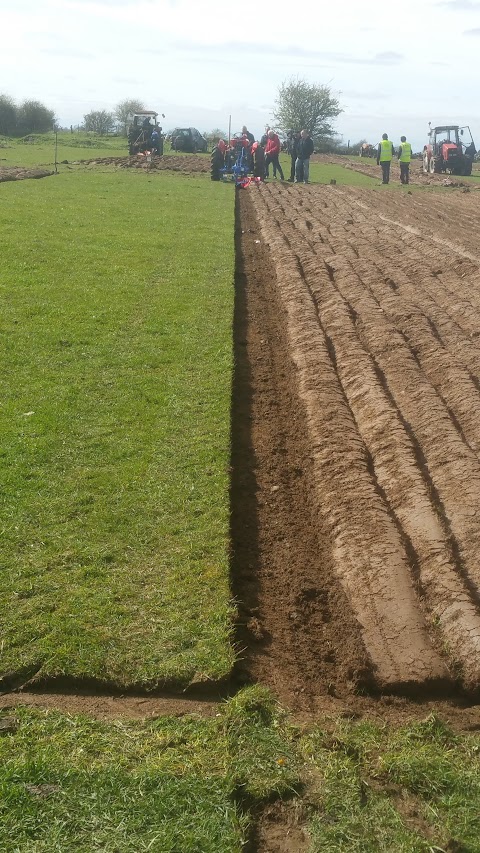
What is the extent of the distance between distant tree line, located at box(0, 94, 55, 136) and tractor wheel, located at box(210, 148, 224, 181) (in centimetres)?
4068

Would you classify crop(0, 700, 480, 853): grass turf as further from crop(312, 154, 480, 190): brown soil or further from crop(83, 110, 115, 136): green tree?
crop(83, 110, 115, 136): green tree

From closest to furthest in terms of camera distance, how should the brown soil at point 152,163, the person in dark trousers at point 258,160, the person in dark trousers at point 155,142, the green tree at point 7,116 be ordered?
the person in dark trousers at point 258,160, the brown soil at point 152,163, the person in dark trousers at point 155,142, the green tree at point 7,116

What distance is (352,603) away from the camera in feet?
15.4

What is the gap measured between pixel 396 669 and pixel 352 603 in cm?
60

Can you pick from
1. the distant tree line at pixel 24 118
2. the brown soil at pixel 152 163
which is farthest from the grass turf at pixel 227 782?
the distant tree line at pixel 24 118

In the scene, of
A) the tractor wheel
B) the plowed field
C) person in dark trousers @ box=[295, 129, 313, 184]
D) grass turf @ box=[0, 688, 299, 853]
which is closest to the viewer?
grass turf @ box=[0, 688, 299, 853]

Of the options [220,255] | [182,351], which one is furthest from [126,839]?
[220,255]

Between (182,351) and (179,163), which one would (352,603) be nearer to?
(182,351)

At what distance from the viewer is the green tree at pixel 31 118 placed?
65812 mm

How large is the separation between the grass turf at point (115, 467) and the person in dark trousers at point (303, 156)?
596 inches

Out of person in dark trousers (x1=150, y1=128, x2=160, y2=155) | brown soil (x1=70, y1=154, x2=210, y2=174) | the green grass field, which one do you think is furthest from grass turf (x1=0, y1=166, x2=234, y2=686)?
person in dark trousers (x1=150, y1=128, x2=160, y2=155)

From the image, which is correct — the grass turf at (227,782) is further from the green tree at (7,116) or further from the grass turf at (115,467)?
the green tree at (7,116)

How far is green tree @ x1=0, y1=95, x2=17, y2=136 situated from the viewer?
64137 mm

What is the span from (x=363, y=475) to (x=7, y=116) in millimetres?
66772
